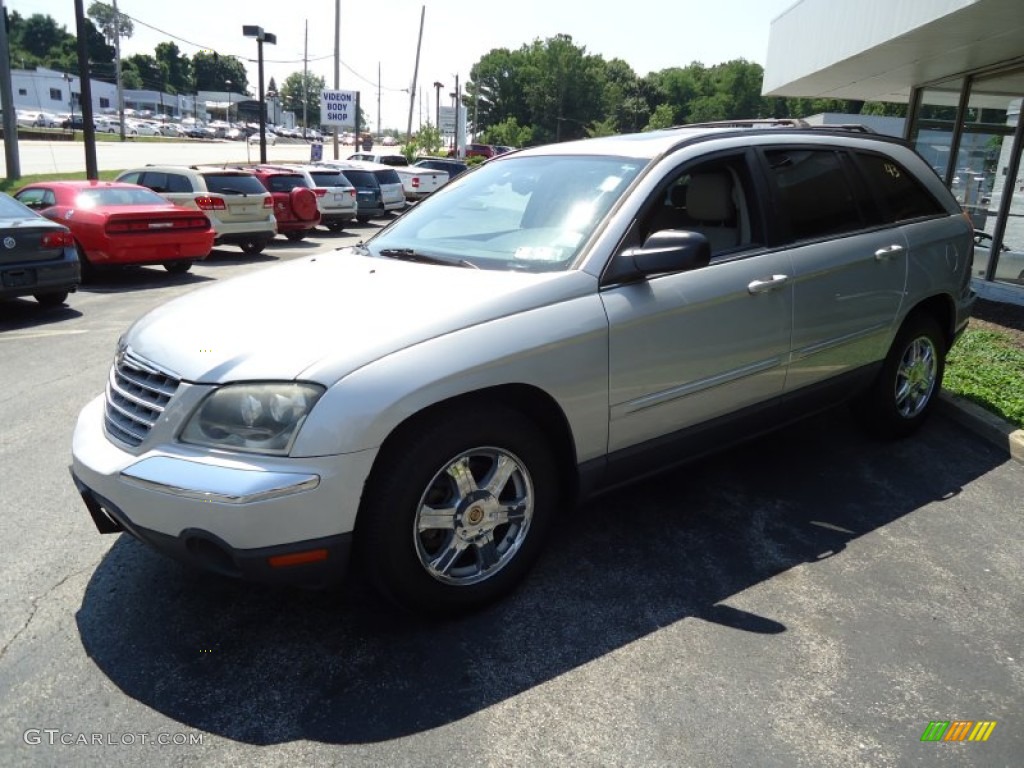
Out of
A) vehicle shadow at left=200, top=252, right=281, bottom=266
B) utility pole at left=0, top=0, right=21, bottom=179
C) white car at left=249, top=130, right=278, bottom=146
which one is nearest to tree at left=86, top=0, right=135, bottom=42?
white car at left=249, top=130, right=278, bottom=146

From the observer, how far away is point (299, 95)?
169 m

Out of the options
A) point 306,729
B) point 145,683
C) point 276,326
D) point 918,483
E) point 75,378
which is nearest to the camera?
point 306,729

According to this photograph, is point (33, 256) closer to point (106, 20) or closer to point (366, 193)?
point (366, 193)

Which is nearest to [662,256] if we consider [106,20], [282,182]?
[282,182]

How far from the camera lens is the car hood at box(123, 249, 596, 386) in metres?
2.72

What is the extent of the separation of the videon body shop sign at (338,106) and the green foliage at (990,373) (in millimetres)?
36525

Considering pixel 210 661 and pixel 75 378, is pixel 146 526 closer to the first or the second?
pixel 210 661

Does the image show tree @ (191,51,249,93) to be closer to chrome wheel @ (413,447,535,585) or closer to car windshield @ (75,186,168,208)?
car windshield @ (75,186,168,208)

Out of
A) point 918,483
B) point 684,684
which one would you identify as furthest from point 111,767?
point 918,483

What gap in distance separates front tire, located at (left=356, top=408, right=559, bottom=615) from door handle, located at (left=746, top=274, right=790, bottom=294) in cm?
135

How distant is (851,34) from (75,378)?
10.1 metres

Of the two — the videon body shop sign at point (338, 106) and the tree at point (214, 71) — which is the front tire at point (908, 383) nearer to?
the videon body shop sign at point (338, 106)

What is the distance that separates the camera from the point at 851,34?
1063cm

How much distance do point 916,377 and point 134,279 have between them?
11.0 m
